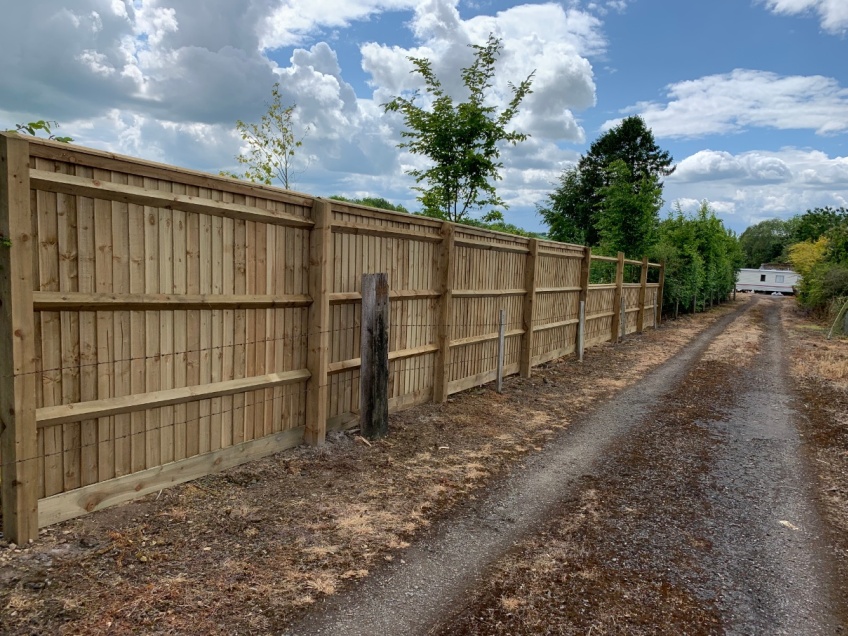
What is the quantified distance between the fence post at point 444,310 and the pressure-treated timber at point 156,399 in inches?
97.0

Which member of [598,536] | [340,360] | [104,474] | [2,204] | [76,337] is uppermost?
[2,204]

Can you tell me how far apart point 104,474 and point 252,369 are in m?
1.37

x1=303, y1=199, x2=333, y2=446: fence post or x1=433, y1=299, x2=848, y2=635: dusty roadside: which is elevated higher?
x1=303, y1=199, x2=333, y2=446: fence post

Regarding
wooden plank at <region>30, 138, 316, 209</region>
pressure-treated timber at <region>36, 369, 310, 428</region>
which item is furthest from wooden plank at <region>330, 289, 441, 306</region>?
wooden plank at <region>30, 138, 316, 209</region>

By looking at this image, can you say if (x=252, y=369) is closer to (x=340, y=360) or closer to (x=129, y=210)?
(x=340, y=360)

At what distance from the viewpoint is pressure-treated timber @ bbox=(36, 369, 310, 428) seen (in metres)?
3.42

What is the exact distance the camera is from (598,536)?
3.88 metres

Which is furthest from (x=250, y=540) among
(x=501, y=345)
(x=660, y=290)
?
(x=660, y=290)

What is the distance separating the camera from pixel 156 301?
3879mm

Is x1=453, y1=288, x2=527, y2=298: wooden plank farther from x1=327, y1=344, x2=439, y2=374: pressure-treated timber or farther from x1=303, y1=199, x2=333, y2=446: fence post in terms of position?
x1=303, y1=199, x2=333, y2=446: fence post

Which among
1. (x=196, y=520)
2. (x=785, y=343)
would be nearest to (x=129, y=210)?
(x=196, y=520)

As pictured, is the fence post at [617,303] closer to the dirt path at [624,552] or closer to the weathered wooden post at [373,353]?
Answer: the dirt path at [624,552]

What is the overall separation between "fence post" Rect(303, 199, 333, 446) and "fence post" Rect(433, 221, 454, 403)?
2092 millimetres

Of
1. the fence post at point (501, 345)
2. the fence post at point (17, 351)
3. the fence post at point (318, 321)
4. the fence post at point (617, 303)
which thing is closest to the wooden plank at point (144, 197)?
the fence post at point (17, 351)
